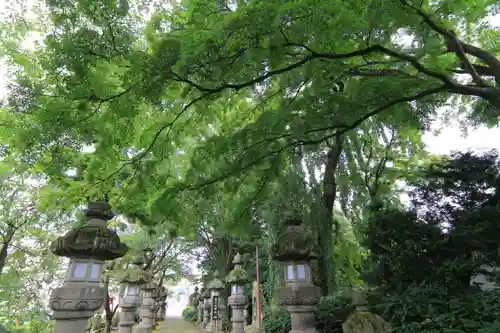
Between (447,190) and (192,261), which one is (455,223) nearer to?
(447,190)

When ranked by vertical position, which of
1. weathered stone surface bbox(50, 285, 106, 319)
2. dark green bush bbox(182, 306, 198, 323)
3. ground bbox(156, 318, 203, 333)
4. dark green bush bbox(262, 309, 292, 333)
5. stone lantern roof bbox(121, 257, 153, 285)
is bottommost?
ground bbox(156, 318, 203, 333)

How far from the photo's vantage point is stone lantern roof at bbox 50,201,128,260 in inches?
159

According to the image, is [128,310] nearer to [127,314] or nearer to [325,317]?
Answer: [127,314]

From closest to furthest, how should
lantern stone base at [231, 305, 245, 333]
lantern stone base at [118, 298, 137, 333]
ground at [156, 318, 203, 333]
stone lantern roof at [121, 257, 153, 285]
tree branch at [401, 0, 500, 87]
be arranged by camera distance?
tree branch at [401, 0, 500, 87] → lantern stone base at [118, 298, 137, 333] → stone lantern roof at [121, 257, 153, 285] → lantern stone base at [231, 305, 245, 333] → ground at [156, 318, 203, 333]

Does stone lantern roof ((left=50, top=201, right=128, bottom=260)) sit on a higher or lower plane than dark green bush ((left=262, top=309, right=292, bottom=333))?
higher

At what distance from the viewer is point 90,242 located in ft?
13.4

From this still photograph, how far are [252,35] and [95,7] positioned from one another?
157 centimetres

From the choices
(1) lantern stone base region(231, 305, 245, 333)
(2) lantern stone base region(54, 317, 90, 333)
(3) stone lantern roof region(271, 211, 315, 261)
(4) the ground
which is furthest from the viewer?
(4) the ground

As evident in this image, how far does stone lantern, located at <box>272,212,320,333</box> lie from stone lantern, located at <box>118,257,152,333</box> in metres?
4.59

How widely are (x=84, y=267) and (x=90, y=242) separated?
35 centimetres

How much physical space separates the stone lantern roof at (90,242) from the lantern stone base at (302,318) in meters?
2.59

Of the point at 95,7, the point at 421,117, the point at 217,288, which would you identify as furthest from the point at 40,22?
the point at 217,288

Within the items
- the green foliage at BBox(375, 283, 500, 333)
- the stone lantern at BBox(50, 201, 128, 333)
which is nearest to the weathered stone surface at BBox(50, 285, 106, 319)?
the stone lantern at BBox(50, 201, 128, 333)

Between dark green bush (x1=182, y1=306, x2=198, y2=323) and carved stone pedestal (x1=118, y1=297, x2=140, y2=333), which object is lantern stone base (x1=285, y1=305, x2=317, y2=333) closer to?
carved stone pedestal (x1=118, y1=297, x2=140, y2=333)
